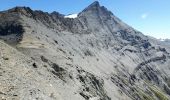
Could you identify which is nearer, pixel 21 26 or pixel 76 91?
pixel 76 91

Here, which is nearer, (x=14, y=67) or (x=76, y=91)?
(x=14, y=67)

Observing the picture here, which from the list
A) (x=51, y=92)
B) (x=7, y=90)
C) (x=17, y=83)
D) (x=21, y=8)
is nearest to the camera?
(x=7, y=90)

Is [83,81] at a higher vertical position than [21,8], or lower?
lower

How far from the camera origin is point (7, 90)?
36.6 meters

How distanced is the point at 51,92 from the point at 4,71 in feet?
27.4

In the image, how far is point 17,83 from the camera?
4025 centimetres

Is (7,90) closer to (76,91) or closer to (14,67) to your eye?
(14,67)

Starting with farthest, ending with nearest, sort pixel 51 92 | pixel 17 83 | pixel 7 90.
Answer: pixel 51 92, pixel 17 83, pixel 7 90

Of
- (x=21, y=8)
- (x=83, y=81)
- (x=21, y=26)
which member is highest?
(x=21, y=8)

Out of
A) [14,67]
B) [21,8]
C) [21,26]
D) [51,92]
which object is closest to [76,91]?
[51,92]

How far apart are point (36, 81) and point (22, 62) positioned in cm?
745

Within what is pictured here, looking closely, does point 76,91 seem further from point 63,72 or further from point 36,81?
point 36,81

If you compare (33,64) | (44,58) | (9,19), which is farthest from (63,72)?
(9,19)

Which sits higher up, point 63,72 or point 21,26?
point 21,26
